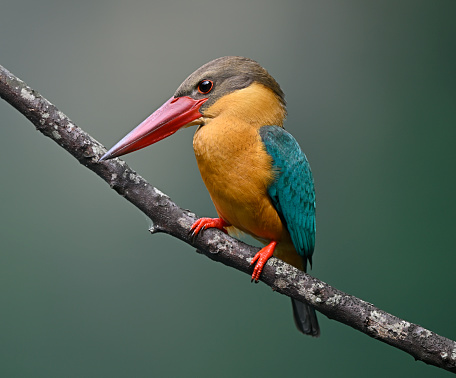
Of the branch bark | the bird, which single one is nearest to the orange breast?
the bird

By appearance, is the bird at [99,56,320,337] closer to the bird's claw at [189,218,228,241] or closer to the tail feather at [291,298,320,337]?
the bird's claw at [189,218,228,241]

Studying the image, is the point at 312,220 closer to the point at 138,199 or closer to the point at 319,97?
the point at 138,199

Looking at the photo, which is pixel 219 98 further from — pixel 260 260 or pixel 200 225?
pixel 260 260

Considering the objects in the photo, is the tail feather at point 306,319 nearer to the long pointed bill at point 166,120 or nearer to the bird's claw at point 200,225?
the bird's claw at point 200,225

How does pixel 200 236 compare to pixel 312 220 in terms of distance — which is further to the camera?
pixel 312 220

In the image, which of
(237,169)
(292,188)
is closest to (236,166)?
(237,169)

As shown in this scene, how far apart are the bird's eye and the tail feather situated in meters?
0.88

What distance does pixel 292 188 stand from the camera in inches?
63.1

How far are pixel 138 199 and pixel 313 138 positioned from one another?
1393mm

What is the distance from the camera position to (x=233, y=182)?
1523 mm

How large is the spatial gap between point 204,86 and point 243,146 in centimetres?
23

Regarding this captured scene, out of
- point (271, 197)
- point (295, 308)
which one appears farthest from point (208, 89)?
point (295, 308)

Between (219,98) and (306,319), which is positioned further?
(306,319)

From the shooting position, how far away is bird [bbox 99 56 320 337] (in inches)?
60.1
